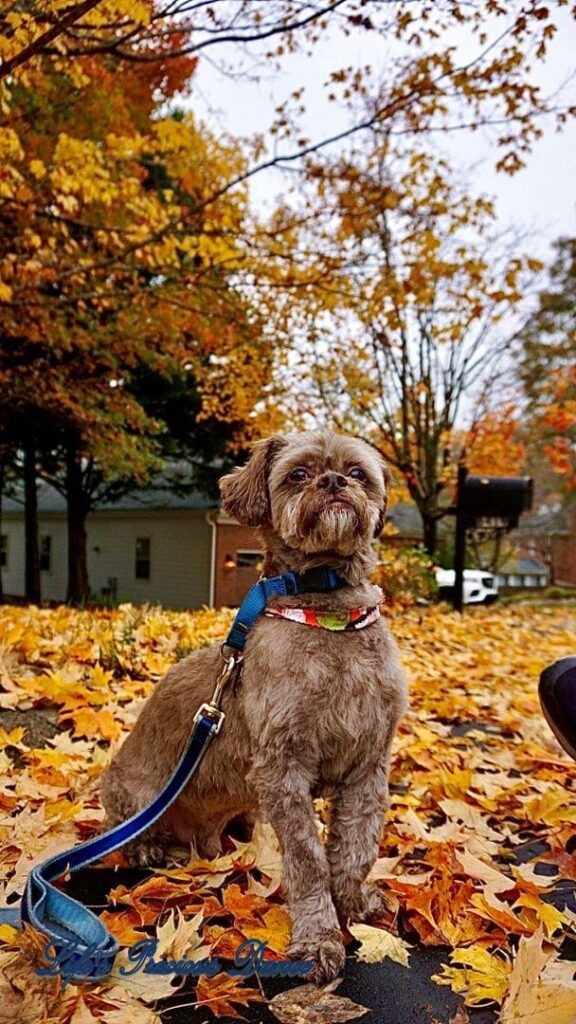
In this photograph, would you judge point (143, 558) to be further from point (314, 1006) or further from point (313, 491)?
point (314, 1006)

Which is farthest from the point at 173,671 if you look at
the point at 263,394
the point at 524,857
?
the point at 263,394

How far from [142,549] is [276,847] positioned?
74.9ft

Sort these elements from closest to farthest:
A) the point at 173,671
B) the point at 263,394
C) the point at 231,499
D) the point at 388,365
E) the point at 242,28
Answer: the point at 231,499 → the point at 173,671 → the point at 242,28 → the point at 263,394 → the point at 388,365

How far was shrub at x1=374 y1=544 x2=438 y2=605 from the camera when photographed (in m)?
10.7

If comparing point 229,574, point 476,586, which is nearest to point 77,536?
point 229,574

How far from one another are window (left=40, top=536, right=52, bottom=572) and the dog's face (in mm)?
29704

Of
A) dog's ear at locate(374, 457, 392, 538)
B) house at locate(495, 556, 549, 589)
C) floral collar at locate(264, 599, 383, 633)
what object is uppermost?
dog's ear at locate(374, 457, 392, 538)

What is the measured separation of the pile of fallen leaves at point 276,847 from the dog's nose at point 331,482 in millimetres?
1493

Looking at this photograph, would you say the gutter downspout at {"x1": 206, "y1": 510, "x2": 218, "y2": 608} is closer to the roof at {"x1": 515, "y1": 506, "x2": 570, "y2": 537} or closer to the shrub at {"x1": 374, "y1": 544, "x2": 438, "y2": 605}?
the shrub at {"x1": 374, "y1": 544, "x2": 438, "y2": 605}

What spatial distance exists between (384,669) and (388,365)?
15.2m

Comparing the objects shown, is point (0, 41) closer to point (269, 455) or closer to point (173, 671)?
point (269, 455)

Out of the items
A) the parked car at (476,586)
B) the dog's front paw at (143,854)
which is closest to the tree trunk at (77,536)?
the parked car at (476,586)

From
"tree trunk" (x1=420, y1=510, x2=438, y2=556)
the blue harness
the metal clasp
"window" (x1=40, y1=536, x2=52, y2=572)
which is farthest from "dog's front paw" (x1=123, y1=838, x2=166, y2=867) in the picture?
"window" (x1=40, y1=536, x2=52, y2=572)

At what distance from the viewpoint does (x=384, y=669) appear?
2510mm
